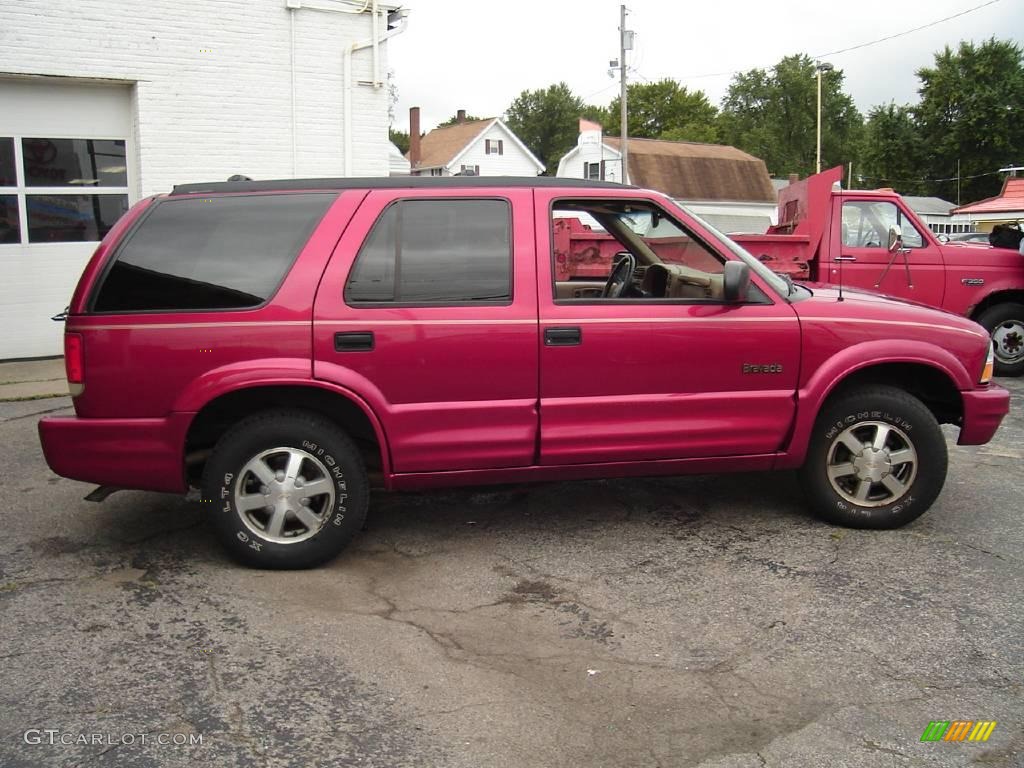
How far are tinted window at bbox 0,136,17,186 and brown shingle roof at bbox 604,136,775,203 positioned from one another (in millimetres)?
42923

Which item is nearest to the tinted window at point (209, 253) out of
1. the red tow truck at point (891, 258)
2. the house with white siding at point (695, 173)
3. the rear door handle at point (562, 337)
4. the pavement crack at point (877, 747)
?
the rear door handle at point (562, 337)

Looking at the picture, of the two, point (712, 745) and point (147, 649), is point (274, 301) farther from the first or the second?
point (712, 745)

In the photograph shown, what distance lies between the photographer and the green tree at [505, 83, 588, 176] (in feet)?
332

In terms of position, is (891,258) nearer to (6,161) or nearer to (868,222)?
(868,222)

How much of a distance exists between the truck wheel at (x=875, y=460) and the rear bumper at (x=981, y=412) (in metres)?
0.20

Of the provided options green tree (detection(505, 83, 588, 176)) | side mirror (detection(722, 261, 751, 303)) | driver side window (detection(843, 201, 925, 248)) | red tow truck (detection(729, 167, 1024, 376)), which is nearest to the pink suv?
side mirror (detection(722, 261, 751, 303))

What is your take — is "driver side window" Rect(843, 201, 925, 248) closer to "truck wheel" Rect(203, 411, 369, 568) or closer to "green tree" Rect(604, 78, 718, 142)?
"truck wheel" Rect(203, 411, 369, 568)

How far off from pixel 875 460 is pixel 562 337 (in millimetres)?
1848

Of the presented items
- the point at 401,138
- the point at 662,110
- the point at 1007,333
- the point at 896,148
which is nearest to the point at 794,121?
the point at 662,110

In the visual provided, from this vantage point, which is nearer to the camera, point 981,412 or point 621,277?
point 981,412

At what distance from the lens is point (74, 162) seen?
10484 millimetres

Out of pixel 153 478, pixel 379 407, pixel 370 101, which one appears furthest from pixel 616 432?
pixel 370 101

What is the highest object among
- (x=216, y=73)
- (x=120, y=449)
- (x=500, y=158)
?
(x=500, y=158)

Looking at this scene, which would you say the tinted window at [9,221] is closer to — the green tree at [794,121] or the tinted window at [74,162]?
the tinted window at [74,162]
